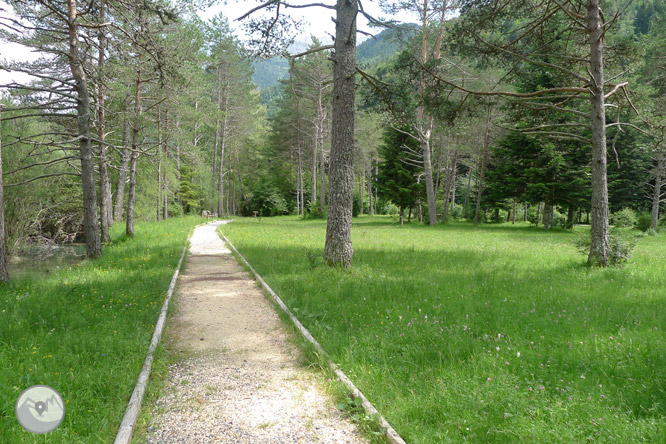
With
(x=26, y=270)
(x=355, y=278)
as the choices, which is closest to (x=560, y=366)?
(x=355, y=278)

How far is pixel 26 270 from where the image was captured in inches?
454

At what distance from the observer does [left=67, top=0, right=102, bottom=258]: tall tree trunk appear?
9.69 metres

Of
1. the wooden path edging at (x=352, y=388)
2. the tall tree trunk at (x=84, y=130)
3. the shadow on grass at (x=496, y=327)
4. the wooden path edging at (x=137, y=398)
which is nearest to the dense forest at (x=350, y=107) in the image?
the tall tree trunk at (x=84, y=130)

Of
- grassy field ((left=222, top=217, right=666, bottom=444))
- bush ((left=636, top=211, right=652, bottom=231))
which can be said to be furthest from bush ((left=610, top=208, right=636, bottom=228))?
grassy field ((left=222, top=217, right=666, bottom=444))

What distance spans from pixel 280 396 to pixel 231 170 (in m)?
55.9

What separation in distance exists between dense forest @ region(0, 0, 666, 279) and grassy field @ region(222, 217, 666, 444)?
268cm

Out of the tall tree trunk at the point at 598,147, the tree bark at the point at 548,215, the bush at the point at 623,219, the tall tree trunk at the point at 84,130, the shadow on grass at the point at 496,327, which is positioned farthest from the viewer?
the tree bark at the point at 548,215

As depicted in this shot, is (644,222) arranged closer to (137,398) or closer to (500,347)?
(500,347)

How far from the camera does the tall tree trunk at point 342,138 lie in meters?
9.16

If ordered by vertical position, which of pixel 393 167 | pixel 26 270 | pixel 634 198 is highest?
pixel 393 167

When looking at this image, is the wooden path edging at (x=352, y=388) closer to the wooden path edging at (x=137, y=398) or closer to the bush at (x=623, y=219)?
the wooden path edging at (x=137, y=398)

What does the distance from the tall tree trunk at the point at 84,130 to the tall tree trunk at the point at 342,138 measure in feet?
21.3

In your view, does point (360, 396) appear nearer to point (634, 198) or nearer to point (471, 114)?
point (471, 114)

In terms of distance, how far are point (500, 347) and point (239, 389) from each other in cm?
294
